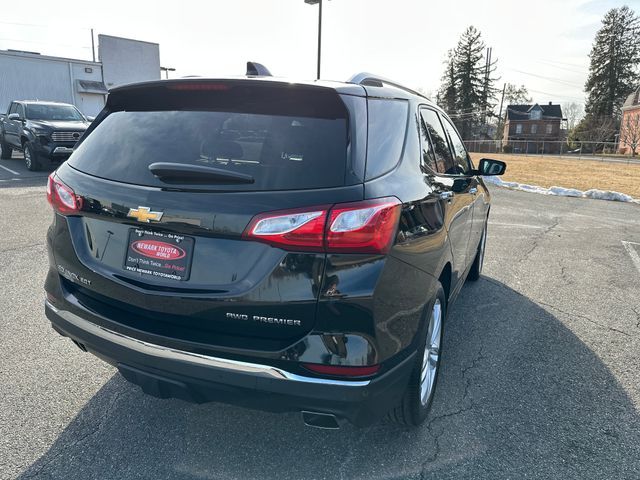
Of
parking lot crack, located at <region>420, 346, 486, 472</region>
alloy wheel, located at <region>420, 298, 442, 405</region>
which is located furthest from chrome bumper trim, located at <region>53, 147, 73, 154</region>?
alloy wheel, located at <region>420, 298, 442, 405</region>

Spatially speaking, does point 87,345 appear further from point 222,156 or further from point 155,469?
point 222,156

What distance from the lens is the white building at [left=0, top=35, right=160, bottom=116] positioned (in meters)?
25.4

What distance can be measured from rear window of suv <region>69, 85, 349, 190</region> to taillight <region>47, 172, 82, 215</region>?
0.45ft

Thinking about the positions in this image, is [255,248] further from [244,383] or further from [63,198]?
[63,198]

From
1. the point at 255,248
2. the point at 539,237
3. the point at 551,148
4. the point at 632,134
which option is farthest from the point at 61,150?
the point at 551,148

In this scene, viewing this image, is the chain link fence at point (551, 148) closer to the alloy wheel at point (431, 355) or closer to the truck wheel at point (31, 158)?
the truck wheel at point (31, 158)

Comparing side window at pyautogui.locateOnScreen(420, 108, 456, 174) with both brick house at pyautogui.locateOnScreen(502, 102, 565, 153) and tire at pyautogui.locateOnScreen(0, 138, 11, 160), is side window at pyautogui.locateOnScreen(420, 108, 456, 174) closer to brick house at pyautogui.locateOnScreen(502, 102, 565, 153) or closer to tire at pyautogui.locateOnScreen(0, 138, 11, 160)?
tire at pyautogui.locateOnScreen(0, 138, 11, 160)

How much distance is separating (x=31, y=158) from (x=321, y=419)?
46.2 ft

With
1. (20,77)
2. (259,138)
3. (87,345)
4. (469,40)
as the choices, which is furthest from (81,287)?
(469,40)

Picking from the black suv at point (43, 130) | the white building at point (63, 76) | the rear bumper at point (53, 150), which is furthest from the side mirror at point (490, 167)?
the white building at point (63, 76)

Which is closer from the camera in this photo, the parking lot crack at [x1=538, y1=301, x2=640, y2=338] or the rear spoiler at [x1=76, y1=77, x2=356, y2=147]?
the rear spoiler at [x1=76, y1=77, x2=356, y2=147]

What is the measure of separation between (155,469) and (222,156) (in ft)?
4.98

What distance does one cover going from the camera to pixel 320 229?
1.90 m

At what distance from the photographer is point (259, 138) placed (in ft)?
7.15
